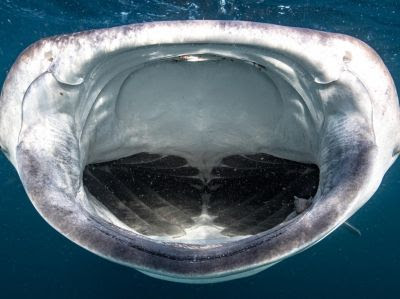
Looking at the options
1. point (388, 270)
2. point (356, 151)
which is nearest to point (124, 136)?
point (356, 151)

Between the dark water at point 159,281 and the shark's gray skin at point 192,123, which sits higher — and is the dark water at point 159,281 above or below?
above

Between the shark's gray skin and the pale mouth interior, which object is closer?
the shark's gray skin

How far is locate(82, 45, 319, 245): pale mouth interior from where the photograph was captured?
2.81 m

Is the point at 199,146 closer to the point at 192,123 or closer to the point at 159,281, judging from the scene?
the point at 192,123

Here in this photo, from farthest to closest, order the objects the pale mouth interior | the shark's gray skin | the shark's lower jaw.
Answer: the shark's lower jaw → the pale mouth interior → the shark's gray skin

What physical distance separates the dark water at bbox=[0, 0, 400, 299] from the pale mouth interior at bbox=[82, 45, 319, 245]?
5376mm

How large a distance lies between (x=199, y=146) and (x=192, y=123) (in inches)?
14.0

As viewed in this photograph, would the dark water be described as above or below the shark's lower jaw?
above

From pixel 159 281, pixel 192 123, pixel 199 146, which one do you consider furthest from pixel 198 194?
pixel 159 281

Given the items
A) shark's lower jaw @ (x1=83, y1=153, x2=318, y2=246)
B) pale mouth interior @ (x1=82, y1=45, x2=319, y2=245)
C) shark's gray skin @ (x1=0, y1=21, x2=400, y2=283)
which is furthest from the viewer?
shark's lower jaw @ (x1=83, y1=153, x2=318, y2=246)

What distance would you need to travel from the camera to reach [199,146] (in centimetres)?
374

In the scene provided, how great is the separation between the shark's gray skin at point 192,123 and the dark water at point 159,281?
5651mm

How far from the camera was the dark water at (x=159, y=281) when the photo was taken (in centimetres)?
886

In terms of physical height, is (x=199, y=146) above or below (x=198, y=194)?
above
